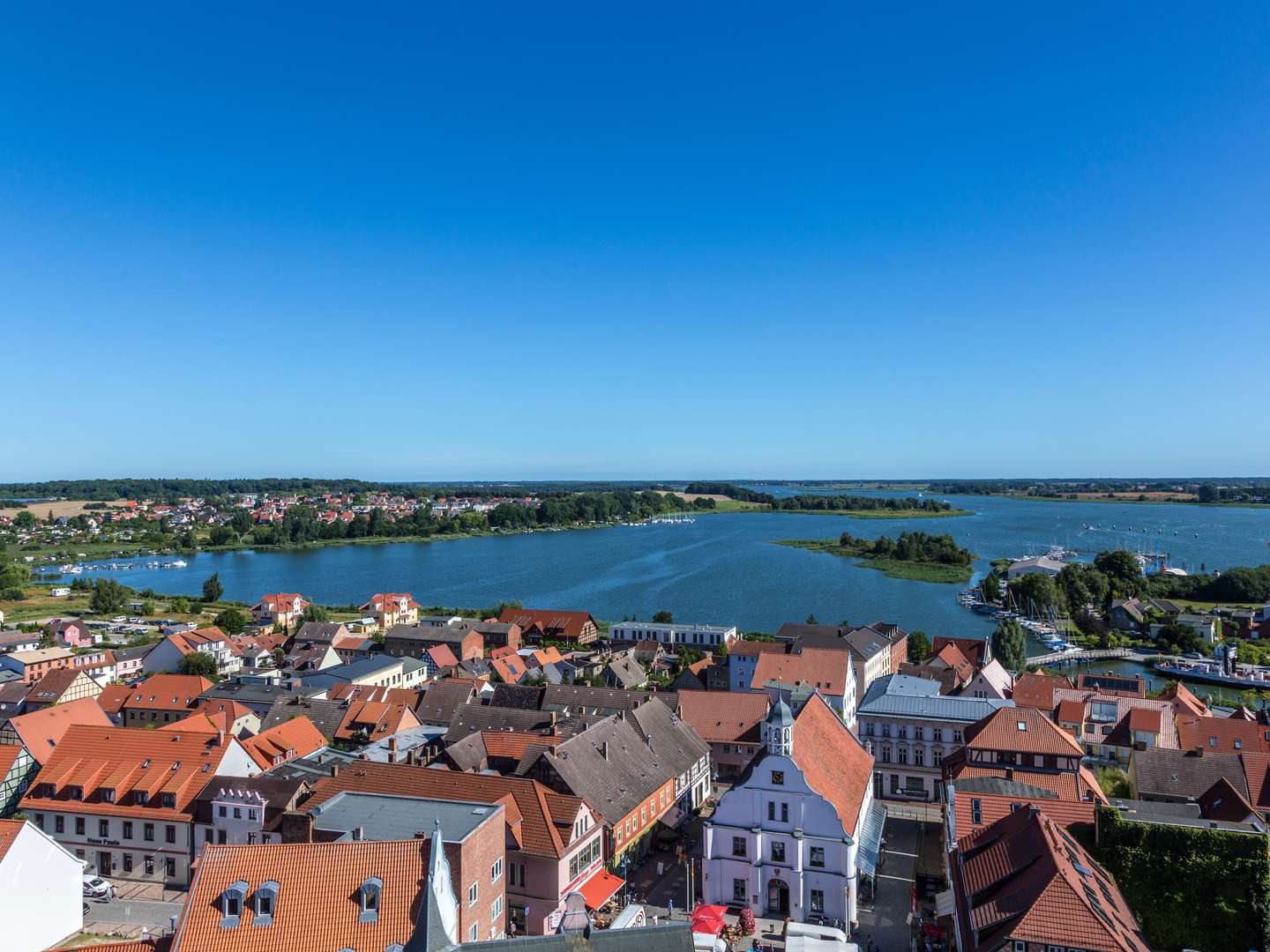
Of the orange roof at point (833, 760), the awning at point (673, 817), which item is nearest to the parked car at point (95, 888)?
the awning at point (673, 817)

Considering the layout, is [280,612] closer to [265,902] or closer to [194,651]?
[194,651]

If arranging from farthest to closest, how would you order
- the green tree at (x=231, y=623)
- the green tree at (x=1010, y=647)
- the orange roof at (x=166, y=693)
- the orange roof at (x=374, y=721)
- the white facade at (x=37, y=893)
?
the green tree at (x=231, y=623) < the green tree at (x=1010, y=647) < the orange roof at (x=166, y=693) < the orange roof at (x=374, y=721) < the white facade at (x=37, y=893)

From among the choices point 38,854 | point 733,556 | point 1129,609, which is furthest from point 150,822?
point 733,556

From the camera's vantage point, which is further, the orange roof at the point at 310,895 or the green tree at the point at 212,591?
the green tree at the point at 212,591

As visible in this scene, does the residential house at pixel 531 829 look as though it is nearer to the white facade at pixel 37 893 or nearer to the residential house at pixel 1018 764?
the white facade at pixel 37 893

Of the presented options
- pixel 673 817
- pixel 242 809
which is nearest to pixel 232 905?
pixel 242 809
